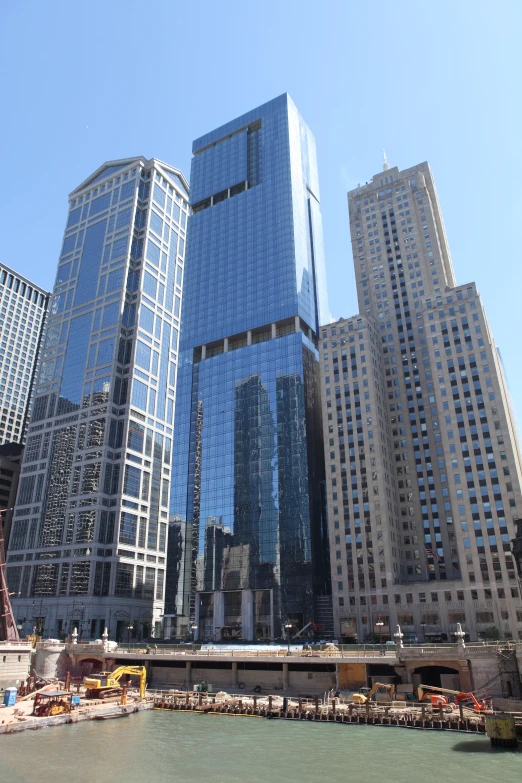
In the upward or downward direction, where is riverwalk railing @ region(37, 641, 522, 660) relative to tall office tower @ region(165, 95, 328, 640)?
downward

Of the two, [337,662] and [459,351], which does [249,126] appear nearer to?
[459,351]

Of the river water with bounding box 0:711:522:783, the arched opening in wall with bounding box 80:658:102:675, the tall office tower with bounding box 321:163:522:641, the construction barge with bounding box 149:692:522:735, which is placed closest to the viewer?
the river water with bounding box 0:711:522:783

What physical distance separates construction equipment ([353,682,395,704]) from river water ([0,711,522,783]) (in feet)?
21.3

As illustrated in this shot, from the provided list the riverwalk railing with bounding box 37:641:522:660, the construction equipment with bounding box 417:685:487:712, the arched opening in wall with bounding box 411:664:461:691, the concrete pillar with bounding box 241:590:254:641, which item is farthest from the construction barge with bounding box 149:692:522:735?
the concrete pillar with bounding box 241:590:254:641

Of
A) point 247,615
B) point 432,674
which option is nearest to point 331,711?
point 432,674

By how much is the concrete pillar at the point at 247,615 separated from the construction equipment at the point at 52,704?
6947 centimetres

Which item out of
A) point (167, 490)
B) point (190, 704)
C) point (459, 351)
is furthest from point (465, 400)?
point (167, 490)

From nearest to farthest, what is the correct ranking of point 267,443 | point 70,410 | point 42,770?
point 42,770
point 267,443
point 70,410

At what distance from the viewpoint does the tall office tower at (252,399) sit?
442 ft

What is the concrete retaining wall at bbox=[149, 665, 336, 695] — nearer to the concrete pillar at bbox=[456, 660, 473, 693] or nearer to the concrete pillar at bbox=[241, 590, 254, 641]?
the concrete pillar at bbox=[456, 660, 473, 693]

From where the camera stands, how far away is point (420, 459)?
461 ft

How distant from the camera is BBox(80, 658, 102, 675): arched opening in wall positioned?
91.0m

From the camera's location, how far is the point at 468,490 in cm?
12344

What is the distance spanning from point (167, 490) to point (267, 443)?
193 ft
